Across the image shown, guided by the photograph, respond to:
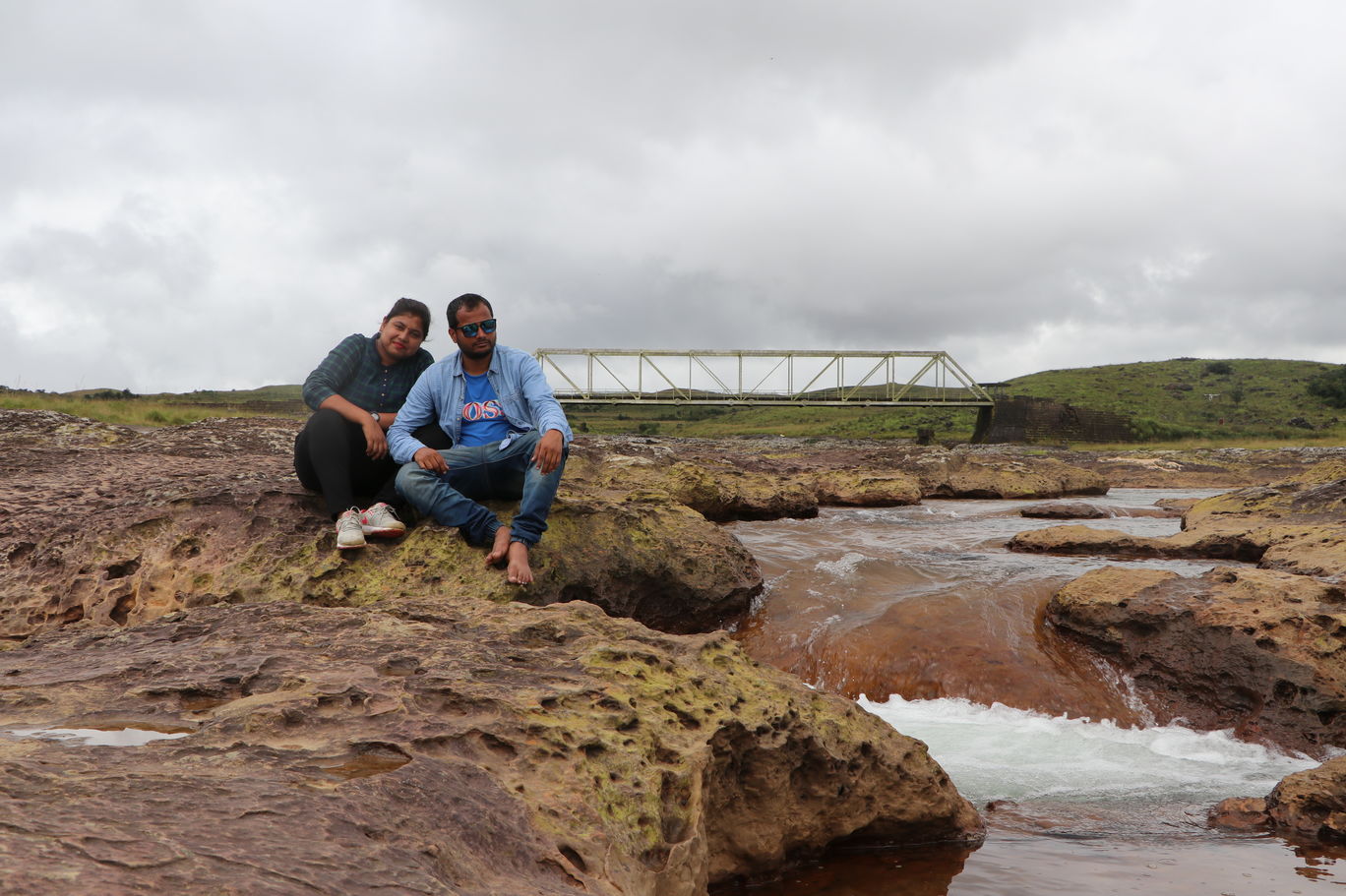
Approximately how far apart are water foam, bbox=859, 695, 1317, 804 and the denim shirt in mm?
2815

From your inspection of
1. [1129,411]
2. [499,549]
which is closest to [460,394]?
[499,549]

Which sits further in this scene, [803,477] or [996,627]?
[803,477]

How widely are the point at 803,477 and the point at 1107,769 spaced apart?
11.4 m

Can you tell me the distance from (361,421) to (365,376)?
54cm

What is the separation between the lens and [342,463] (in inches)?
211

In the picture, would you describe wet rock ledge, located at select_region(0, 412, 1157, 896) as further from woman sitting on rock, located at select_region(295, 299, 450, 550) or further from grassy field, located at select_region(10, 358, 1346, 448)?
→ grassy field, located at select_region(10, 358, 1346, 448)

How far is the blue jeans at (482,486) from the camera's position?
5.16 m

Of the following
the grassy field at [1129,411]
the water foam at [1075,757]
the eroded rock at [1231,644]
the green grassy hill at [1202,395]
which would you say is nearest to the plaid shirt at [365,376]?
the water foam at [1075,757]

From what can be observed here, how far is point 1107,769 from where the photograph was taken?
15.7 ft

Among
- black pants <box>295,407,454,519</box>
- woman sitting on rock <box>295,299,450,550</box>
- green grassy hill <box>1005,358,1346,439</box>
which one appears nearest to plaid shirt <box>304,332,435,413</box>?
woman sitting on rock <box>295,299,450,550</box>

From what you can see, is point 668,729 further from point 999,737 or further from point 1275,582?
point 1275,582

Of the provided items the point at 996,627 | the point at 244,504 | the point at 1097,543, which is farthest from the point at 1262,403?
the point at 244,504

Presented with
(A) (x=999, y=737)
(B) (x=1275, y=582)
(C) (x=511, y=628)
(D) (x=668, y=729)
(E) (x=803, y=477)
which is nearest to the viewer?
(D) (x=668, y=729)

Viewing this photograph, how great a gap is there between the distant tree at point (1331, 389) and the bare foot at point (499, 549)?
199ft
